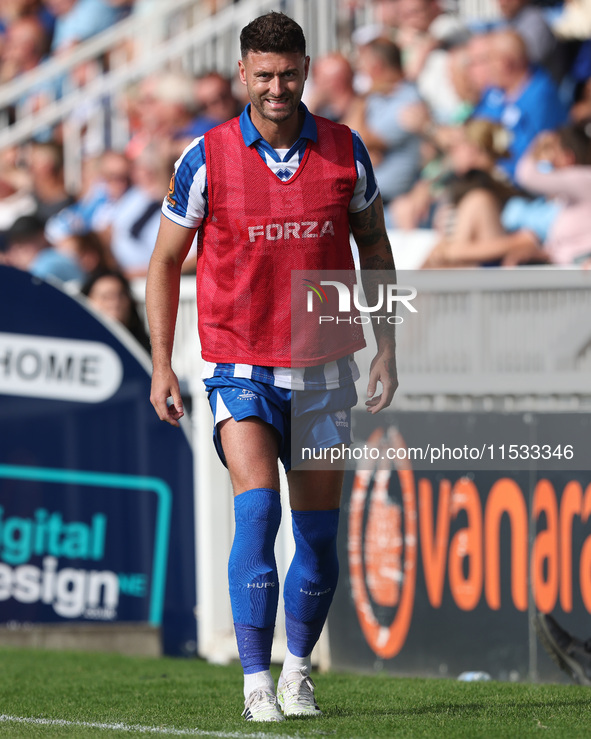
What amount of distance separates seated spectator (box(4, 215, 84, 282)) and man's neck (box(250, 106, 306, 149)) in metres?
8.23

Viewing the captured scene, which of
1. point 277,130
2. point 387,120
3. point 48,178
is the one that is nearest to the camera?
point 277,130

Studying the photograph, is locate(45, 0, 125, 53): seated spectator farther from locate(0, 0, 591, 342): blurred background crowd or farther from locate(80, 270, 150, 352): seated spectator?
locate(80, 270, 150, 352): seated spectator

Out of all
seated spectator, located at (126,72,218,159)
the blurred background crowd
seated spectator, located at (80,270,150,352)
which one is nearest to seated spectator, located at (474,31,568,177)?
the blurred background crowd

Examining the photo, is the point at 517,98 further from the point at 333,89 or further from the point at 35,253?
the point at 35,253

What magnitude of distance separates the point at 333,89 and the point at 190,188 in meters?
8.51

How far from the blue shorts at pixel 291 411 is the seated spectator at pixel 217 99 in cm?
897

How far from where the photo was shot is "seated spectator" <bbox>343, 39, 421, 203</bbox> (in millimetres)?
11250

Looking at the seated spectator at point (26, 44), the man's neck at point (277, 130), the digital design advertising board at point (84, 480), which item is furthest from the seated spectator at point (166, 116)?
the man's neck at point (277, 130)

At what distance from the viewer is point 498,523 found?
6320 mm

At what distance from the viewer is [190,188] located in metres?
3.95

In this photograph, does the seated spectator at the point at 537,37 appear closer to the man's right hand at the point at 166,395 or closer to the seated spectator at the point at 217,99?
the seated spectator at the point at 217,99

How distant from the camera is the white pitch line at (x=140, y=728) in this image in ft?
11.2

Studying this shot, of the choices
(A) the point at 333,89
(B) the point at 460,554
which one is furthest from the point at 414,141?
(B) the point at 460,554

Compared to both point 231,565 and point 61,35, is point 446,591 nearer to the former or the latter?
point 231,565
